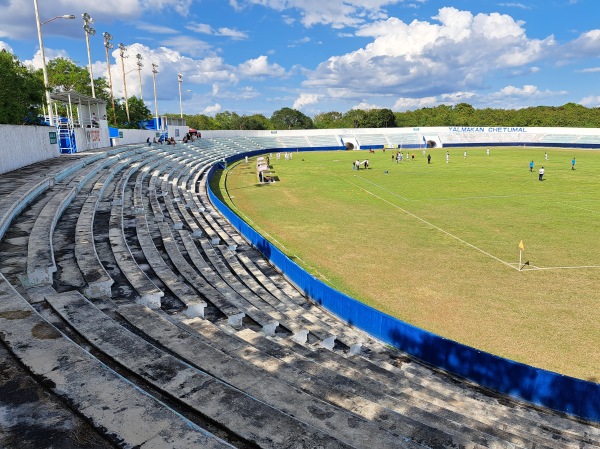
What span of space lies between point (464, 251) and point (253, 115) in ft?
525

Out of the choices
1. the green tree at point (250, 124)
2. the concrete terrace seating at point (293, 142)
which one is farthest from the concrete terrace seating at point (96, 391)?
the green tree at point (250, 124)

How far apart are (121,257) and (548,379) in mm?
11392

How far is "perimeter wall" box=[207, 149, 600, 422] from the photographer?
7.94m

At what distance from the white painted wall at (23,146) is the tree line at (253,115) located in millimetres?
3206

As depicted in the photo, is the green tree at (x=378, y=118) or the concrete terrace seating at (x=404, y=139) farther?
the green tree at (x=378, y=118)

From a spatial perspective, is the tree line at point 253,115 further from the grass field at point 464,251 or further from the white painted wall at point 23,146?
the grass field at point 464,251

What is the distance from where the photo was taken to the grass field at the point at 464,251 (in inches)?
492

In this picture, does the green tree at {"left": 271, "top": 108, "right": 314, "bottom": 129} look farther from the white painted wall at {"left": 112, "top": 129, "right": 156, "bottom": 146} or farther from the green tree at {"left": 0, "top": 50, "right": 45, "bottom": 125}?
the green tree at {"left": 0, "top": 50, "right": 45, "bottom": 125}

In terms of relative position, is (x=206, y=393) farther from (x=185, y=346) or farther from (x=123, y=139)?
(x=123, y=139)

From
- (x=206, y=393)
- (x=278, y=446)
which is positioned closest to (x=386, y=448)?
(x=278, y=446)

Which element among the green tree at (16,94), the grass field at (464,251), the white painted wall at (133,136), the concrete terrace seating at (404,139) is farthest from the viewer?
the concrete terrace seating at (404,139)

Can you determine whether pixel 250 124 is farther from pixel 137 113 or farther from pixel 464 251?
pixel 464 251

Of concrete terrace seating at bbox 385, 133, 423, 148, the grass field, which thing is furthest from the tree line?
concrete terrace seating at bbox 385, 133, 423, 148

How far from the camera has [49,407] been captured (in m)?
4.43
